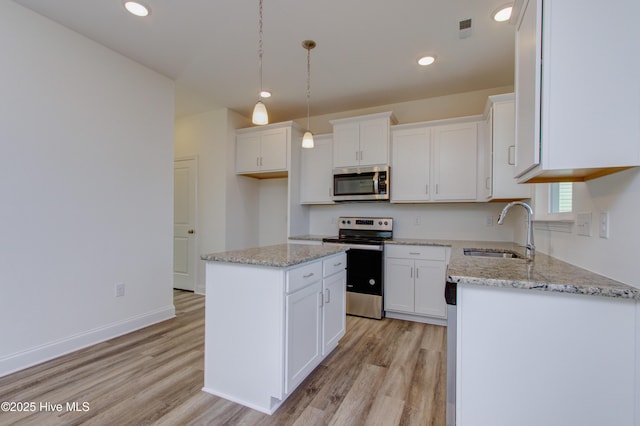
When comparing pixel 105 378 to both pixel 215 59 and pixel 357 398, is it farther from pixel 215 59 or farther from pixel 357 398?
pixel 215 59

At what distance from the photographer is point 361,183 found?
3.65 meters

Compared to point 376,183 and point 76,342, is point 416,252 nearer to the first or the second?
point 376,183

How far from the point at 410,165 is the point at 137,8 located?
293cm

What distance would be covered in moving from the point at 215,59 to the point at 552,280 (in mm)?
3134

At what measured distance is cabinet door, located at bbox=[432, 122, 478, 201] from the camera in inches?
128

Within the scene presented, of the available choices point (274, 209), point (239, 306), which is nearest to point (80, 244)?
point (239, 306)

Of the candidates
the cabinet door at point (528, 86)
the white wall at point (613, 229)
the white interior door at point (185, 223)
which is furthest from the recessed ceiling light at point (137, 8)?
the white wall at point (613, 229)

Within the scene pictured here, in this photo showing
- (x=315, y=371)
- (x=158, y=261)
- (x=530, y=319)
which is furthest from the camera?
(x=158, y=261)

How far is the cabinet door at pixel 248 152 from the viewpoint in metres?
4.14

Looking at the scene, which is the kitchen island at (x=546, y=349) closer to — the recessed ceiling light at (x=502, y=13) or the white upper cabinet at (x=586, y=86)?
the white upper cabinet at (x=586, y=86)

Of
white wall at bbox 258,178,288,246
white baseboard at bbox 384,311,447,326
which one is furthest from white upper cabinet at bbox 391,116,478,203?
white wall at bbox 258,178,288,246

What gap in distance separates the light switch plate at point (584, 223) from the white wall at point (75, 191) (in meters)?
3.52

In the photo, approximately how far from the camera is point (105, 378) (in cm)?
209

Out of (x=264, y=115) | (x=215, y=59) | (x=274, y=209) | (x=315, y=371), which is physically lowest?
(x=315, y=371)
